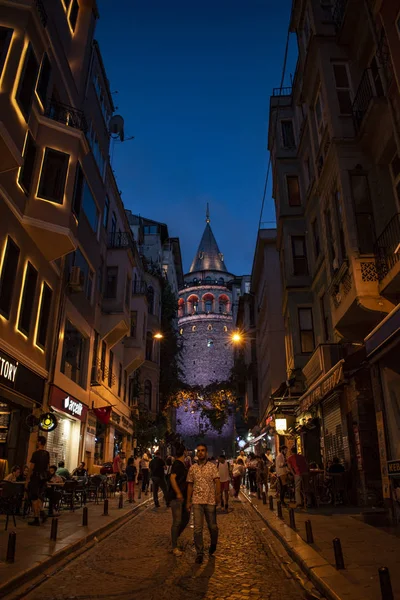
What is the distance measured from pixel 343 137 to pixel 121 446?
2359cm

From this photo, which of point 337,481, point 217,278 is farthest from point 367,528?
point 217,278

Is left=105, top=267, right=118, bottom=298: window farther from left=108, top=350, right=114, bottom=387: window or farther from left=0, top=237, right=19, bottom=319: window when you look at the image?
left=0, top=237, right=19, bottom=319: window

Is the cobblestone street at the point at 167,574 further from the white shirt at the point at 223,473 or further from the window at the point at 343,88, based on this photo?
the window at the point at 343,88

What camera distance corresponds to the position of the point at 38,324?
15367mm

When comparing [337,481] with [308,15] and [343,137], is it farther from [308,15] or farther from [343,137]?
[308,15]

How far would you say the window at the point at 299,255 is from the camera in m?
22.8

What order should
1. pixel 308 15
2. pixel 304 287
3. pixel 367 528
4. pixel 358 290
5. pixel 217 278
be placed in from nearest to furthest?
1. pixel 367 528
2. pixel 358 290
3. pixel 308 15
4. pixel 304 287
5. pixel 217 278

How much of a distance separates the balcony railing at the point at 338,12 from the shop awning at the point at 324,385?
11.1 m

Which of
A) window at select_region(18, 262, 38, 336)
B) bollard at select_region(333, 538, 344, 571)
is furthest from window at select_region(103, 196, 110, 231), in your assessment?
bollard at select_region(333, 538, 344, 571)

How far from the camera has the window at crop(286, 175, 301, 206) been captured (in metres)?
23.7

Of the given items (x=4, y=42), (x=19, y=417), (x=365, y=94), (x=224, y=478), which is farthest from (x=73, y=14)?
(x=224, y=478)

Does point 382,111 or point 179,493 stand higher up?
point 382,111

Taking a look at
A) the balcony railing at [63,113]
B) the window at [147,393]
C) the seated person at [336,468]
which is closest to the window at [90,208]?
the balcony railing at [63,113]

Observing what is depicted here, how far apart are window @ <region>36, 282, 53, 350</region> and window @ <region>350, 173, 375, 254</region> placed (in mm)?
9933
